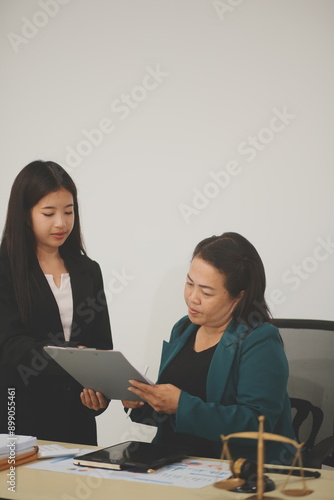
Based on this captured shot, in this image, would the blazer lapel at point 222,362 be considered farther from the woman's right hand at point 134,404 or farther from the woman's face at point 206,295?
the woman's right hand at point 134,404

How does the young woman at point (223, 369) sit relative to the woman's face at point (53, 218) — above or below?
below

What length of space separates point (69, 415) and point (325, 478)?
3.38ft

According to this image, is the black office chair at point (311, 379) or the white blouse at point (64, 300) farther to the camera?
the white blouse at point (64, 300)

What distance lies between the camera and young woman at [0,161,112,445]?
237 cm

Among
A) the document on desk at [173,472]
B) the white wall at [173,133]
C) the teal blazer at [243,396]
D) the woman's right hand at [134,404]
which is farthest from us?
the white wall at [173,133]

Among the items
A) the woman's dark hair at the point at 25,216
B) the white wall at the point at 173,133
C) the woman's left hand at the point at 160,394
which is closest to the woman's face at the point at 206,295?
the woman's left hand at the point at 160,394

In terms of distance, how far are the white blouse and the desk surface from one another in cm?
76

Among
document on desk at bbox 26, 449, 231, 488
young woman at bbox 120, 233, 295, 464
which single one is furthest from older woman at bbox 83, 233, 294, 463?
document on desk at bbox 26, 449, 231, 488

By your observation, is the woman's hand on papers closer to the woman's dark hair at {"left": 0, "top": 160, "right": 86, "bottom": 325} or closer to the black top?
the black top

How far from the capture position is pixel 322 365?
235 centimetres

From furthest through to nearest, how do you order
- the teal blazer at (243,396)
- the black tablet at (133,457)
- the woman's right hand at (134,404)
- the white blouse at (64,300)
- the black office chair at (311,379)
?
1. the white blouse at (64,300)
2. the black office chair at (311,379)
3. the woman's right hand at (134,404)
4. the teal blazer at (243,396)
5. the black tablet at (133,457)

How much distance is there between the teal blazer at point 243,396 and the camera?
76.2 inches

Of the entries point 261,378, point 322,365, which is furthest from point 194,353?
point 322,365

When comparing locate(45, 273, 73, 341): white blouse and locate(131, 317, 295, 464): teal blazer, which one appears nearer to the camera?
locate(131, 317, 295, 464): teal blazer
